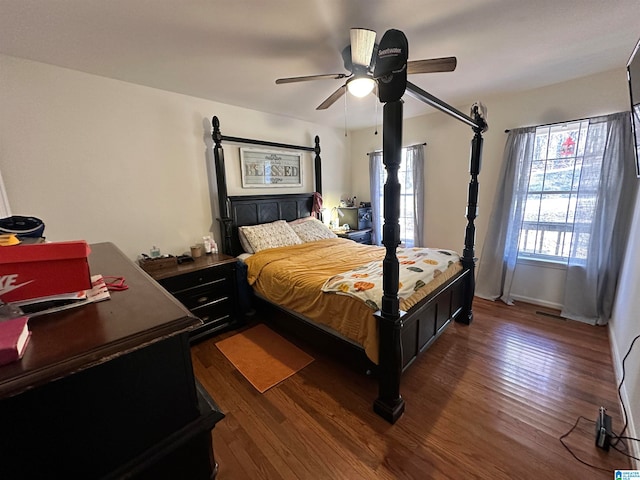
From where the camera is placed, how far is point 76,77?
2.22m

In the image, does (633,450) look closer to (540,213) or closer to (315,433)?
(315,433)

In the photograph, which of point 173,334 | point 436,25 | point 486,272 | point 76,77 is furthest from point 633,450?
point 76,77

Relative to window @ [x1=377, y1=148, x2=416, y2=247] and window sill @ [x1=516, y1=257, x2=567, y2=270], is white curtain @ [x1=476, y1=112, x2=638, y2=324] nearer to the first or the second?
window sill @ [x1=516, y1=257, x2=567, y2=270]

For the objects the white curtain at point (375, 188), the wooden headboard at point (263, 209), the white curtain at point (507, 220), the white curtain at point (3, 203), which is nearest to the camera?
the white curtain at point (3, 203)

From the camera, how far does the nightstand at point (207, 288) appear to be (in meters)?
2.44

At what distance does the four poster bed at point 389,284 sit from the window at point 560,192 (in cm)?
112

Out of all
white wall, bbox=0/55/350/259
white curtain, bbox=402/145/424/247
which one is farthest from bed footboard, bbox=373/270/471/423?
white wall, bbox=0/55/350/259

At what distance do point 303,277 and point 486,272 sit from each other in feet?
8.35

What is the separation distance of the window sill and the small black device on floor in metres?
1.87

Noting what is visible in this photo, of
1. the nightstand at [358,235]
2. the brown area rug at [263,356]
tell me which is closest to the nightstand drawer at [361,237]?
the nightstand at [358,235]

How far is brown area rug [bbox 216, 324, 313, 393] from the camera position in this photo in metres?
2.13

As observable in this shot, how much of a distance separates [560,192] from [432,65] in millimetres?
2374

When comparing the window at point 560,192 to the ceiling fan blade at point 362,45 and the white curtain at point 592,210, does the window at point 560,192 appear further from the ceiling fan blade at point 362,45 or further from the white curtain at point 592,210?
the ceiling fan blade at point 362,45

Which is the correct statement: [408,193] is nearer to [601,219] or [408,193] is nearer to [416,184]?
[416,184]
